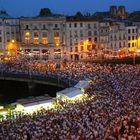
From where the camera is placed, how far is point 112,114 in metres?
35.5

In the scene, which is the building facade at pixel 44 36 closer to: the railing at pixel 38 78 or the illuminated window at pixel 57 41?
the illuminated window at pixel 57 41

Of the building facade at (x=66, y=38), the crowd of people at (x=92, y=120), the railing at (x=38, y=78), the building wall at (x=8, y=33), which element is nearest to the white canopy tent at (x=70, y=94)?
the crowd of people at (x=92, y=120)

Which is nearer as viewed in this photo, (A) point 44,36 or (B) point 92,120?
(B) point 92,120

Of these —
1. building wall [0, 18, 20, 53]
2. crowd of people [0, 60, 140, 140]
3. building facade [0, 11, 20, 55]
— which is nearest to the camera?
crowd of people [0, 60, 140, 140]

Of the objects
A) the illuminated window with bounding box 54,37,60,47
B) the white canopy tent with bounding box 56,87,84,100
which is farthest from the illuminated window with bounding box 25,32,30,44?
the white canopy tent with bounding box 56,87,84,100

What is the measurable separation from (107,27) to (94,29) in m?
3.59

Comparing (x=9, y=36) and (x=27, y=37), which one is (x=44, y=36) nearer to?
(x=27, y=37)

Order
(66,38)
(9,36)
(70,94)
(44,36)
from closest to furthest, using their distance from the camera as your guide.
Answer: (70,94)
(66,38)
(44,36)
(9,36)

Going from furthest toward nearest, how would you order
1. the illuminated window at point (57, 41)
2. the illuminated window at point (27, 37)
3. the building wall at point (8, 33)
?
the building wall at point (8, 33) → the illuminated window at point (27, 37) → the illuminated window at point (57, 41)

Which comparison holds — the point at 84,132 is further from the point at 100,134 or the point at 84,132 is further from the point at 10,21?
the point at 10,21

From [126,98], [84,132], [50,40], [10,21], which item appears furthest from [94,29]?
[84,132]

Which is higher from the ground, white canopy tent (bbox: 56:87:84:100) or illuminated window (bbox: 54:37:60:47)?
illuminated window (bbox: 54:37:60:47)

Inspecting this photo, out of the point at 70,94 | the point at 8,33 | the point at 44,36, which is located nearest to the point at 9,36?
the point at 8,33

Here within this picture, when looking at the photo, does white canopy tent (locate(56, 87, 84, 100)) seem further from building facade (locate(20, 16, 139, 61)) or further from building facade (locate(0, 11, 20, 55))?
building facade (locate(0, 11, 20, 55))
